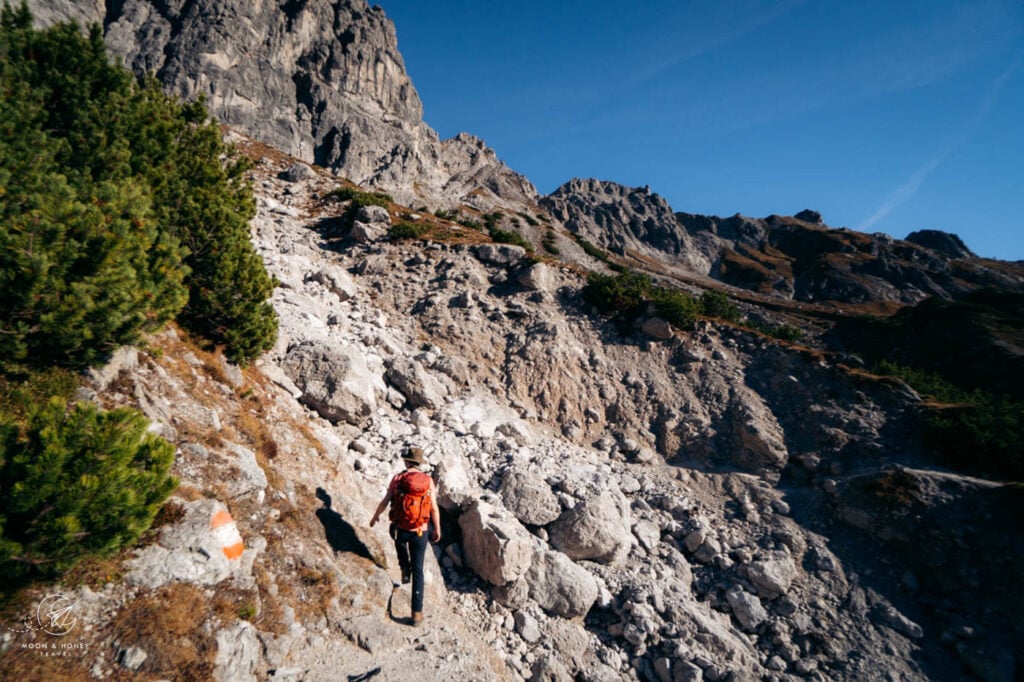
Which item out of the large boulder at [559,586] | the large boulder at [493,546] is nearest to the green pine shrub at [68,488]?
the large boulder at [493,546]

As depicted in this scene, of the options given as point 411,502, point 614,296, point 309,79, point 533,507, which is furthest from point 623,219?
point 411,502

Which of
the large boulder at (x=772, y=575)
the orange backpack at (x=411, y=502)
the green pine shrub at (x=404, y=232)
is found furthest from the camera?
the green pine shrub at (x=404, y=232)

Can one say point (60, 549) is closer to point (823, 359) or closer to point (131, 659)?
point (131, 659)

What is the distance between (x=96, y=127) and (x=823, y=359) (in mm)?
27097

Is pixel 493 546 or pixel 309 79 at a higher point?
pixel 309 79

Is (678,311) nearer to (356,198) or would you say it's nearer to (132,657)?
(356,198)

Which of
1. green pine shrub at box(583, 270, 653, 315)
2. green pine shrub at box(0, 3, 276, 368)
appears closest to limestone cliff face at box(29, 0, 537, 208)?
green pine shrub at box(583, 270, 653, 315)

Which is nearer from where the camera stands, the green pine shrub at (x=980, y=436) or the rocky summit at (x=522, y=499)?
the rocky summit at (x=522, y=499)

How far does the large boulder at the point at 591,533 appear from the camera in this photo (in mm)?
11336

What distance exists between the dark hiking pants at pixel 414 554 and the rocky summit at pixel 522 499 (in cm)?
43

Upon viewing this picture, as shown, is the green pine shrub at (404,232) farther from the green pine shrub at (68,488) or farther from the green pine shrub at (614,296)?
the green pine shrub at (68,488)

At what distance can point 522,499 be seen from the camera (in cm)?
1195

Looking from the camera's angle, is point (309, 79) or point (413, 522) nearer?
point (413, 522)

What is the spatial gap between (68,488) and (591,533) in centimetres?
1072
